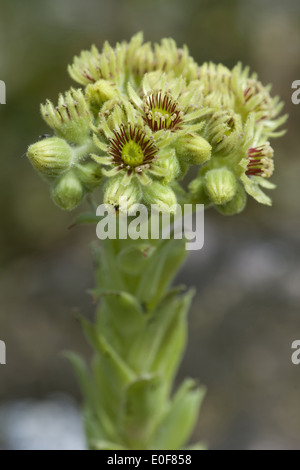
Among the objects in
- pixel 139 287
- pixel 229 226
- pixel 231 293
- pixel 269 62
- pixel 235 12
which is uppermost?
pixel 235 12

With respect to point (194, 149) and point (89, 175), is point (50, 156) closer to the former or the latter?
point (89, 175)

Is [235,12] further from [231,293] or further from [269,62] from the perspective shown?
[231,293]

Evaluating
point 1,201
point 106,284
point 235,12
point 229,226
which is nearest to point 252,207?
point 229,226

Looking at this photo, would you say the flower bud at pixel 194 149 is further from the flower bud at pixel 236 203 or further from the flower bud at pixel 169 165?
the flower bud at pixel 236 203

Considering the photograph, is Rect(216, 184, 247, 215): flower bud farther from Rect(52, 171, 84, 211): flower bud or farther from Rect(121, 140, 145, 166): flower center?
Rect(52, 171, 84, 211): flower bud

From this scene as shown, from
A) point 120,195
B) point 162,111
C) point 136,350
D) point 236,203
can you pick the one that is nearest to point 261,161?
point 236,203
